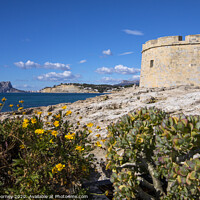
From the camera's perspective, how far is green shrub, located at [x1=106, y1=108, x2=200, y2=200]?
2.36 m

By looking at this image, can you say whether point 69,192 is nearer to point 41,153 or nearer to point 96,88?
point 41,153

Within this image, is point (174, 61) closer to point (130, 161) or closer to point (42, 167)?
point (130, 161)

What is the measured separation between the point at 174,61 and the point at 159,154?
14.6m

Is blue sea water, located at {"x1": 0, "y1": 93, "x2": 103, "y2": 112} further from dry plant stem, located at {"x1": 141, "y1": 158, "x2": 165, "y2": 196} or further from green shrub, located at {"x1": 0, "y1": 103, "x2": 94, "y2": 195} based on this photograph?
dry plant stem, located at {"x1": 141, "y1": 158, "x2": 165, "y2": 196}

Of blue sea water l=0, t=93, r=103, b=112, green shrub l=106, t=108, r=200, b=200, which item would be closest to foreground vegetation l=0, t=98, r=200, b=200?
green shrub l=106, t=108, r=200, b=200

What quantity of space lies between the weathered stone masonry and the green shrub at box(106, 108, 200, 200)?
1355cm

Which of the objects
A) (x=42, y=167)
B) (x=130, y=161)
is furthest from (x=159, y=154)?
(x=42, y=167)

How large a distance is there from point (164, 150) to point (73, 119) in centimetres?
619

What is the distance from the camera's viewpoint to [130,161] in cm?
317

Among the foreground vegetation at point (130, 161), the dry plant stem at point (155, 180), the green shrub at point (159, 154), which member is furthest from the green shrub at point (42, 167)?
the dry plant stem at point (155, 180)

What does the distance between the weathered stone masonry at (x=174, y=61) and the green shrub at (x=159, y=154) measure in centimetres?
1355

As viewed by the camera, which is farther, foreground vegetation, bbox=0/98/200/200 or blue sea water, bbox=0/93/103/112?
blue sea water, bbox=0/93/103/112

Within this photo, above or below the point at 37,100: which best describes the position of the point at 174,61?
above

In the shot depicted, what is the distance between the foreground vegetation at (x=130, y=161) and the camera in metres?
2.42
